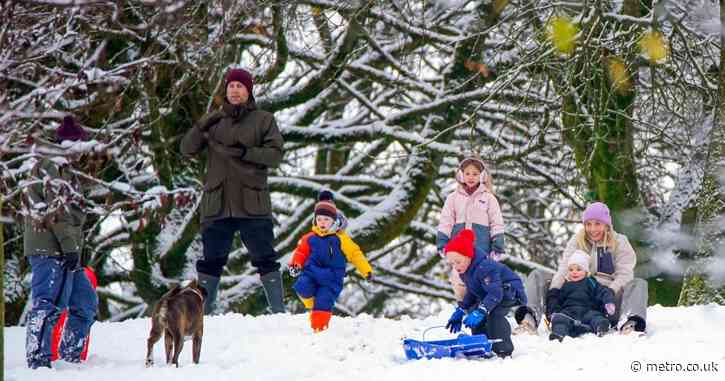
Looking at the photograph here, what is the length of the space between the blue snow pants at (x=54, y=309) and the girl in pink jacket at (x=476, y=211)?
2.92 m

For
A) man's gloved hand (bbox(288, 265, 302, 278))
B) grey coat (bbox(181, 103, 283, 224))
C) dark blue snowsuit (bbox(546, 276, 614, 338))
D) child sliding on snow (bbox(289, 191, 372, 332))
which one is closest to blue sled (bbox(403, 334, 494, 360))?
dark blue snowsuit (bbox(546, 276, 614, 338))

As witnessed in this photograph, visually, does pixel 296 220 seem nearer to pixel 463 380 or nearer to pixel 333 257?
pixel 333 257

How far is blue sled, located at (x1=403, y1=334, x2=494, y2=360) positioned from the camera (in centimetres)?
662

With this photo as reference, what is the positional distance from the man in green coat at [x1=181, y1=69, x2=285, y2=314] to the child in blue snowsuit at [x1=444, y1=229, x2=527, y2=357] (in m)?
1.82

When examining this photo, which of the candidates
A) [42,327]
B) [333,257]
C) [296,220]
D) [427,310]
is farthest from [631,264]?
[427,310]

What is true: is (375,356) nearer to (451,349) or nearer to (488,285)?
(451,349)

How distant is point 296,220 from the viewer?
14.3 m

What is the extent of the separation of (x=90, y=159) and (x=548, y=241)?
1264 cm

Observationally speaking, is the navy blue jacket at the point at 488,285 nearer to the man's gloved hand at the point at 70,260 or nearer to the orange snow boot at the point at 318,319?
the orange snow boot at the point at 318,319

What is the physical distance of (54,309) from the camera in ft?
22.7

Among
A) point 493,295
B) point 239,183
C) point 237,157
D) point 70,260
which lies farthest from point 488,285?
point 70,260

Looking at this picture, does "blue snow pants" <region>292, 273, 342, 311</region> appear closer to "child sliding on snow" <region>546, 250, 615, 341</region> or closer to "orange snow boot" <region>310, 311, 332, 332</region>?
"orange snow boot" <region>310, 311, 332, 332</region>

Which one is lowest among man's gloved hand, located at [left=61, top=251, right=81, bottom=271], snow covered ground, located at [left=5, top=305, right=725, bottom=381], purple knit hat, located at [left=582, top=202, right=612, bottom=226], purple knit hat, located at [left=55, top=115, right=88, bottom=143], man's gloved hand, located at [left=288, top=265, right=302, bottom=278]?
snow covered ground, located at [left=5, top=305, right=725, bottom=381]

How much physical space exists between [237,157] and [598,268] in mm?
2977
